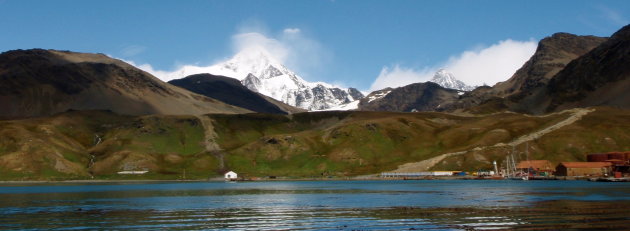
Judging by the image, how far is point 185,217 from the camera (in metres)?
89.7

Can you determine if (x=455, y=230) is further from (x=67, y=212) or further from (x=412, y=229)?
(x=67, y=212)

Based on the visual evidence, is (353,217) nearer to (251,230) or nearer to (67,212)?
(251,230)

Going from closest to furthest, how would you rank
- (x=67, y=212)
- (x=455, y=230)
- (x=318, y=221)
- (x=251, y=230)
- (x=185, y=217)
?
1. (x=455, y=230)
2. (x=251, y=230)
3. (x=318, y=221)
4. (x=185, y=217)
5. (x=67, y=212)

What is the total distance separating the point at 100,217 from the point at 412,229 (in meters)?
46.8

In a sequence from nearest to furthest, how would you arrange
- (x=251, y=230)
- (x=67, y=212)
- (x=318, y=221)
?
1. (x=251, y=230)
2. (x=318, y=221)
3. (x=67, y=212)

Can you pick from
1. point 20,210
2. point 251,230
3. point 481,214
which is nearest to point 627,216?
point 481,214

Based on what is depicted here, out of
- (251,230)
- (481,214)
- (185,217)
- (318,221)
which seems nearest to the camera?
(251,230)

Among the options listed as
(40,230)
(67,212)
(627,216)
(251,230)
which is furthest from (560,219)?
(67,212)

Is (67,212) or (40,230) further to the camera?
(67,212)

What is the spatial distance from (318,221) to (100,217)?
1298 inches

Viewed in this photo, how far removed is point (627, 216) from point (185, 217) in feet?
182

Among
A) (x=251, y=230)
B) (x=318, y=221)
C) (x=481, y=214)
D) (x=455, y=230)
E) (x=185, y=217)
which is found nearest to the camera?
(x=455, y=230)

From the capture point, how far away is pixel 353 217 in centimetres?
8288

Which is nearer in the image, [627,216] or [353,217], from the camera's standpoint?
[627,216]
